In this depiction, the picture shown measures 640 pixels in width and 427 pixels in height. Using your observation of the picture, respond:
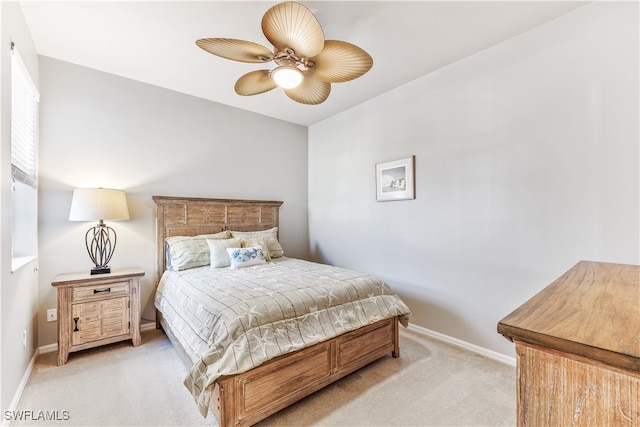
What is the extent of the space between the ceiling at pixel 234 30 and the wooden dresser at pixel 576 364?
7.41ft

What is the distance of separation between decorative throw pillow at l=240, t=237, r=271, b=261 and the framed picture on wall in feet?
4.96

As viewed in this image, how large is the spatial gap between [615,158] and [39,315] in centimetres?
491

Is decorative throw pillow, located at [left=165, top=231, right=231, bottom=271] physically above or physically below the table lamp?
below

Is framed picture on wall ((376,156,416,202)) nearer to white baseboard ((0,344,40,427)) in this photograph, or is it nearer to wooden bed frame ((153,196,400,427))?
wooden bed frame ((153,196,400,427))

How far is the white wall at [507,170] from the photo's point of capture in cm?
203

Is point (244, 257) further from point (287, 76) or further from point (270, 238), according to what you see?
point (287, 76)

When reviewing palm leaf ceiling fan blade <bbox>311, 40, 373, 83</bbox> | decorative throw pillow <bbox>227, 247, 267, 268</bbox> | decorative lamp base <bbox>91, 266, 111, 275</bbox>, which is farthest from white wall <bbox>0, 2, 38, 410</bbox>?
palm leaf ceiling fan blade <bbox>311, 40, 373, 83</bbox>

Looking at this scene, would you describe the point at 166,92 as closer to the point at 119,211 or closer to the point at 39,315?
the point at 119,211

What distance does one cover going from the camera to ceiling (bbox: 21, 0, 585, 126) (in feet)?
6.95

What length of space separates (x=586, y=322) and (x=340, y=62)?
196 centimetres

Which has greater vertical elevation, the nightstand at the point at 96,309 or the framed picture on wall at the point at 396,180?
the framed picture on wall at the point at 396,180

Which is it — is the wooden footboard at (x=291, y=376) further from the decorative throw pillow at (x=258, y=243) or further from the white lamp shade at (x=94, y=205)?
the white lamp shade at (x=94, y=205)

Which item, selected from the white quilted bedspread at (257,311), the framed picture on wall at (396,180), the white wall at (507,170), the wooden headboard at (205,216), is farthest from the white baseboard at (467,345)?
the wooden headboard at (205,216)

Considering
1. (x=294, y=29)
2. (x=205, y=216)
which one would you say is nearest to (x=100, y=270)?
(x=205, y=216)
